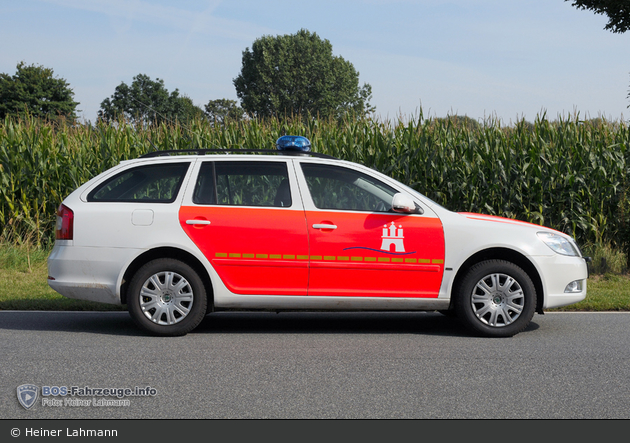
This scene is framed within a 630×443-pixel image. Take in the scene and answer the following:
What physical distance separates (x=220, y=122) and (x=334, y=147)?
107 inches

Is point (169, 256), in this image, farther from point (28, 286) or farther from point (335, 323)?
point (28, 286)

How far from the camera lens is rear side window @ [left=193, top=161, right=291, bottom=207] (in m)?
6.72

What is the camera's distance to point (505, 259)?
684 centimetres

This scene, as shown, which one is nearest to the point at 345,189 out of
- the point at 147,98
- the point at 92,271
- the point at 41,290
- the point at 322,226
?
the point at 322,226

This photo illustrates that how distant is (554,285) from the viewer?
671cm

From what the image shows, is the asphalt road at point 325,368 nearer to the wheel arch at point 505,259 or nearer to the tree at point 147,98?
the wheel arch at point 505,259

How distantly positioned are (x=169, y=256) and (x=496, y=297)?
3.29 m

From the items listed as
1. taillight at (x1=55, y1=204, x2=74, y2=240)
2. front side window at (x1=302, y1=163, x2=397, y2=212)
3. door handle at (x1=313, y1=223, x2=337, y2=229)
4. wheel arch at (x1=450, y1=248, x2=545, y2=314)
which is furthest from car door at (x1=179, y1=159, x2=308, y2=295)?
wheel arch at (x1=450, y1=248, x2=545, y2=314)

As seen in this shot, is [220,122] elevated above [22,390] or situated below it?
above

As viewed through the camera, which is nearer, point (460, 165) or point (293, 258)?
point (293, 258)

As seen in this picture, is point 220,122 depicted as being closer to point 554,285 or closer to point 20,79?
point 554,285

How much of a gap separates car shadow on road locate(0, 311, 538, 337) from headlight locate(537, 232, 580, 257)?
0.96 m

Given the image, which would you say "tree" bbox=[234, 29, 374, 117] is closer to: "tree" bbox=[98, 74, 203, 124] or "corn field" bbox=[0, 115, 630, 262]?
"tree" bbox=[98, 74, 203, 124]

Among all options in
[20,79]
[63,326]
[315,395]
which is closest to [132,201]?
[63,326]
